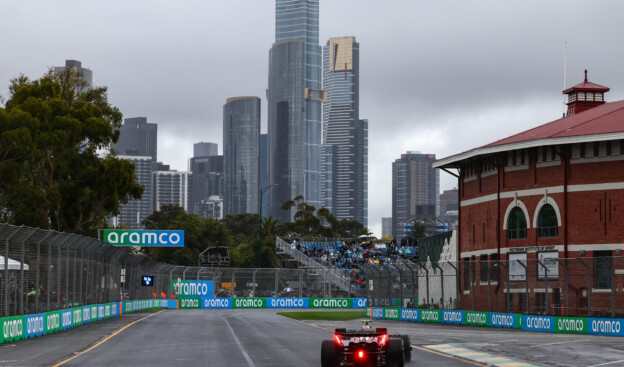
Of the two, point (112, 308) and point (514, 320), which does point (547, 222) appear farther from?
point (112, 308)

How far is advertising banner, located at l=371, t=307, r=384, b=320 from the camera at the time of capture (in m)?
56.5

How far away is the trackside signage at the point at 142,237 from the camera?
6338 cm

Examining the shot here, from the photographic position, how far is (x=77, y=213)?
208 ft

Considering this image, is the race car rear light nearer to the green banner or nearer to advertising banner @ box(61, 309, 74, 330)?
the green banner

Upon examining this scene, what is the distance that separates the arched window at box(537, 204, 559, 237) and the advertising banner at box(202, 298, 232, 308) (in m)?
37.8

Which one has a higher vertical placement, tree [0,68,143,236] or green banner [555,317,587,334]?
tree [0,68,143,236]

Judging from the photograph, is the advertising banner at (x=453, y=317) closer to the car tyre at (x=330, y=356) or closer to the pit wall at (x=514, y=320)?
the pit wall at (x=514, y=320)

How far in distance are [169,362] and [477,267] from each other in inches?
1009

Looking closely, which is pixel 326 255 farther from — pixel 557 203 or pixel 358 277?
pixel 557 203

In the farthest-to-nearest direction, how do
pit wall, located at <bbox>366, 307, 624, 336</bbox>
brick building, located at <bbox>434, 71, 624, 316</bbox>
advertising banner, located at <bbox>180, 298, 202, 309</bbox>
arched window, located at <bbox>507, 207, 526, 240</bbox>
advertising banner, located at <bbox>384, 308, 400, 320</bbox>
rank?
advertising banner, located at <bbox>180, 298, 202, 309</bbox> → advertising banner, located at <bbox>384, 308, 400, 320</bbox> → arched window, located at <bbox>507, 207, 526, 240</bbox> → brick building, located at <bbox>434, 71, 624, 316</bbox> → pit wall, located at <bbox>366, 307, 624, 336</bbox>

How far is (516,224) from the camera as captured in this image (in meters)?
53.9

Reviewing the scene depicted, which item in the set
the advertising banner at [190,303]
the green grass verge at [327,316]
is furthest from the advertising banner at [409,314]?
the advertising banner at [190,303]

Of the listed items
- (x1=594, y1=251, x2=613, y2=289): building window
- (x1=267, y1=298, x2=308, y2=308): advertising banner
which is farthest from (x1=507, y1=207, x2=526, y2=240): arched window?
(x1=267, y1=298, x2=308, y2=308): advertising banner

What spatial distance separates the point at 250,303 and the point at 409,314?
3302cm
